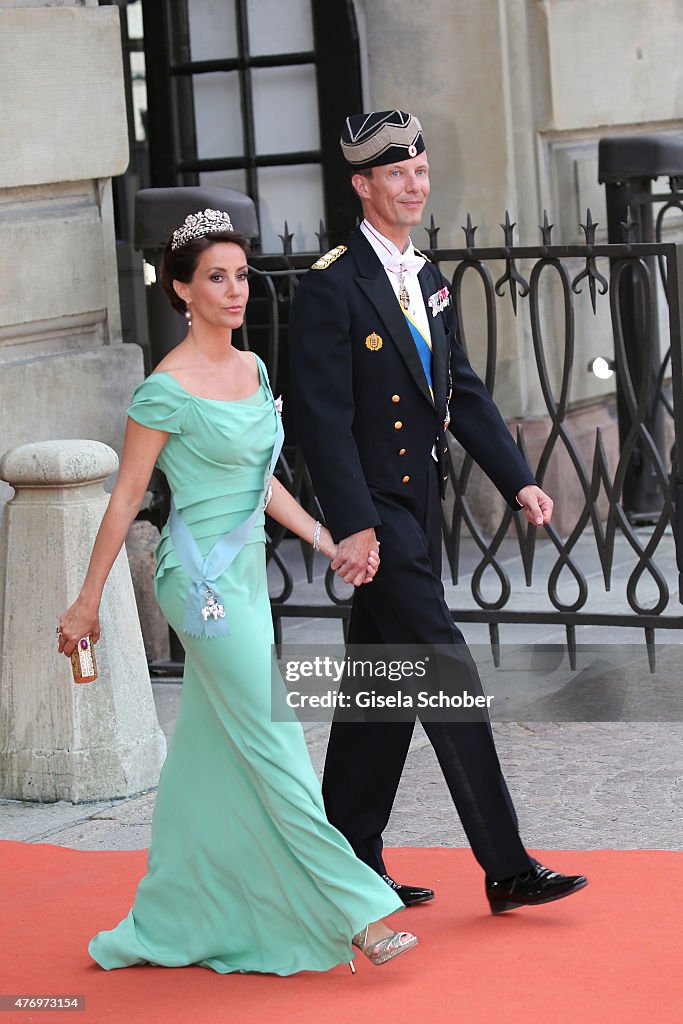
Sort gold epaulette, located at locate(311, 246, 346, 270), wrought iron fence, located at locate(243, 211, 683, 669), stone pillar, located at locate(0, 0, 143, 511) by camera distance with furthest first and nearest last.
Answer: stone pillar, located at locate(0, 0, 143, 511), wrought iron fence, located at locate(243, 211, 683, 669), gold epaulette, located at locate(311, 246, 346, 270)

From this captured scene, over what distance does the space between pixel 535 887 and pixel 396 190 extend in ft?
5.45

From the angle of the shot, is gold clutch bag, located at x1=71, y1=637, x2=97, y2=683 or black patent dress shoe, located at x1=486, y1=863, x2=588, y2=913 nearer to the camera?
gold clutch bag, located at x1=71, y1=637, x2=97, y2=683

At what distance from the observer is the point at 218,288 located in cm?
427

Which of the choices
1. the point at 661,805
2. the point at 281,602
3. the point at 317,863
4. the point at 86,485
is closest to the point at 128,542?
the point at 281,602

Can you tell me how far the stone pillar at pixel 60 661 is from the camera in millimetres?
5789

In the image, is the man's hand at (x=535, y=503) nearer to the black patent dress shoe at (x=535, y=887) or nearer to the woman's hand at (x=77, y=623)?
the black patent dress shoe at (x=535, y=887)

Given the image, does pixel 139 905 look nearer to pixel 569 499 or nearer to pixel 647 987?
pixel 647 987

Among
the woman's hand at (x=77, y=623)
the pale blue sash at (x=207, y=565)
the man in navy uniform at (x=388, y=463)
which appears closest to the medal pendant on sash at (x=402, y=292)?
the man in navy uniform at (x=388, y=463)

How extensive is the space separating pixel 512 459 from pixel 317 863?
1192mm

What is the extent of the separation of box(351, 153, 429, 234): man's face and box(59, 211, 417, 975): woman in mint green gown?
0.39 metres

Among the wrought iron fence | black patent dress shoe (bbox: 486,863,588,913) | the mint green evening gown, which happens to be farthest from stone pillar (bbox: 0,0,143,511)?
black patent dress shoe (bbox: 486,863,588,913)

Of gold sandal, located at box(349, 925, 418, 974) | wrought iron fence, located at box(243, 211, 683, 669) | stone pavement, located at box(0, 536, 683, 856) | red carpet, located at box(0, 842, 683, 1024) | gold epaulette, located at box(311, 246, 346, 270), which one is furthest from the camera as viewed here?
wrought iron fence, located at box(243, 211, 683, 669)

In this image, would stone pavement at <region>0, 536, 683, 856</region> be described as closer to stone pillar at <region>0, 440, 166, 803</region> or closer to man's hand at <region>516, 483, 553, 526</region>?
stone pillar at <region>0, 440, 166, 803</region>

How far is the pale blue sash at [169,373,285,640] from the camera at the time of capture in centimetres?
422
